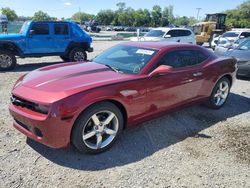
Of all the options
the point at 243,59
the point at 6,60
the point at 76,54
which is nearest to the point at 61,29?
the point at 76,54

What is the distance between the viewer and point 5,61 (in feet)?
30.8

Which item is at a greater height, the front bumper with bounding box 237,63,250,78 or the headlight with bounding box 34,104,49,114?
the headlight with bounding box 34,104,49,114

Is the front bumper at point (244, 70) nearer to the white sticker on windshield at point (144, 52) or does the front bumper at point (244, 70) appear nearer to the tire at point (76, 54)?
the white sticker on windshield at point (144, 52)

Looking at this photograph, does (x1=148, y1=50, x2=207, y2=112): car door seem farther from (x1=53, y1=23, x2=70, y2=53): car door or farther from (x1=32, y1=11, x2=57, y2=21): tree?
(x1=32, y1=11, x2=57, y2=21): tree

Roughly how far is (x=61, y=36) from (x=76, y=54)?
98 centimetres

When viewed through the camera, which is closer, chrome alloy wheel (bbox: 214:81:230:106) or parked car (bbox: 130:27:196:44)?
chrome alloy wheel (bbox: 214:81:230:106)

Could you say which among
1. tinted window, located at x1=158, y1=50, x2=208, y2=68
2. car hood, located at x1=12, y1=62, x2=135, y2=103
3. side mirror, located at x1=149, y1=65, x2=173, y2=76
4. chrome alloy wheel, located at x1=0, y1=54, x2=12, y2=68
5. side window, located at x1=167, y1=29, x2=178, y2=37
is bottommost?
chrome alloy wheel, located at x1=0, y1=54, x2=12, y2=68

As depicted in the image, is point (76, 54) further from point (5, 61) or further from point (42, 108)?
point (42, 108)

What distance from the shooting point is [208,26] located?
76.7ft

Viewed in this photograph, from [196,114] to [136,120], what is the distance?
1.83m

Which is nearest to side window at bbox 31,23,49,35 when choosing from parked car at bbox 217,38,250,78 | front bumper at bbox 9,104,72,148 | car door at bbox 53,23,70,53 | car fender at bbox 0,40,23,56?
car door at bbox 53,23,70,53

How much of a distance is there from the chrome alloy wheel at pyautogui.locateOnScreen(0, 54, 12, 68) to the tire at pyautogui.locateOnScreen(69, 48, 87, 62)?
2.43 meters

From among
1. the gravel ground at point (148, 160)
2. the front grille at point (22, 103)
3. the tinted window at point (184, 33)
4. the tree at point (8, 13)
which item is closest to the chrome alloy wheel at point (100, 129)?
the gravel ground at point (148, 160)

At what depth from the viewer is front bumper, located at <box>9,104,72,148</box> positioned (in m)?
3.09
